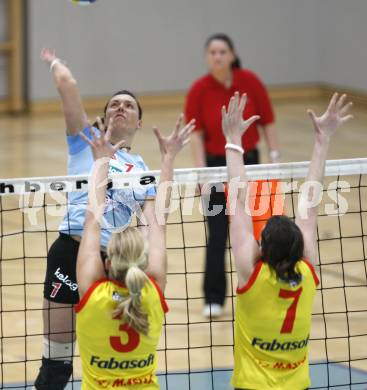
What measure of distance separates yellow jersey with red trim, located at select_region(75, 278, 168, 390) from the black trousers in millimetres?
3072

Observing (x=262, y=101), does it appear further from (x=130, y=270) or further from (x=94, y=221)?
(x=130, y=270)

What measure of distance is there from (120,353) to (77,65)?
11588 mm

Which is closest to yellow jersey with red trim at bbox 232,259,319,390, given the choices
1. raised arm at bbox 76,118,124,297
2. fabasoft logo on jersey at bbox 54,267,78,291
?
raised arm at bbox 76,118,124,297

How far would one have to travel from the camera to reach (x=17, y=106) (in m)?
15.0

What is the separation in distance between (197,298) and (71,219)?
6.09ft

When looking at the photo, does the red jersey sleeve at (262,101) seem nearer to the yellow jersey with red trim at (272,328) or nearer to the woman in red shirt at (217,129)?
the woman in red shirt at (217,129)

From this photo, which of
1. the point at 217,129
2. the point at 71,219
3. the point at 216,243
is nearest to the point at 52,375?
the point at 71,219

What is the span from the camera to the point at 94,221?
4184mm

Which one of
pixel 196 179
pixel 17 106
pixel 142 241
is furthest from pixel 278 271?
pixel 17 106

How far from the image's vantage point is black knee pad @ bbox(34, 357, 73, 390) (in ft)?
17.1

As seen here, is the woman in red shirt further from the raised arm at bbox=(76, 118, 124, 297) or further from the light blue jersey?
the raised arm at bbox=(76, 118, 124, 297)

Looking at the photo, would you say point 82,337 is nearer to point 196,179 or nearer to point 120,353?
point 120,353

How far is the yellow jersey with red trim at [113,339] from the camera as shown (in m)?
3.95

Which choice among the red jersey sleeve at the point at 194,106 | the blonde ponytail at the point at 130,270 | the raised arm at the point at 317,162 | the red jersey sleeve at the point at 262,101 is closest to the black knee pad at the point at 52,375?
the blonde ponytail at the point at 130,270
